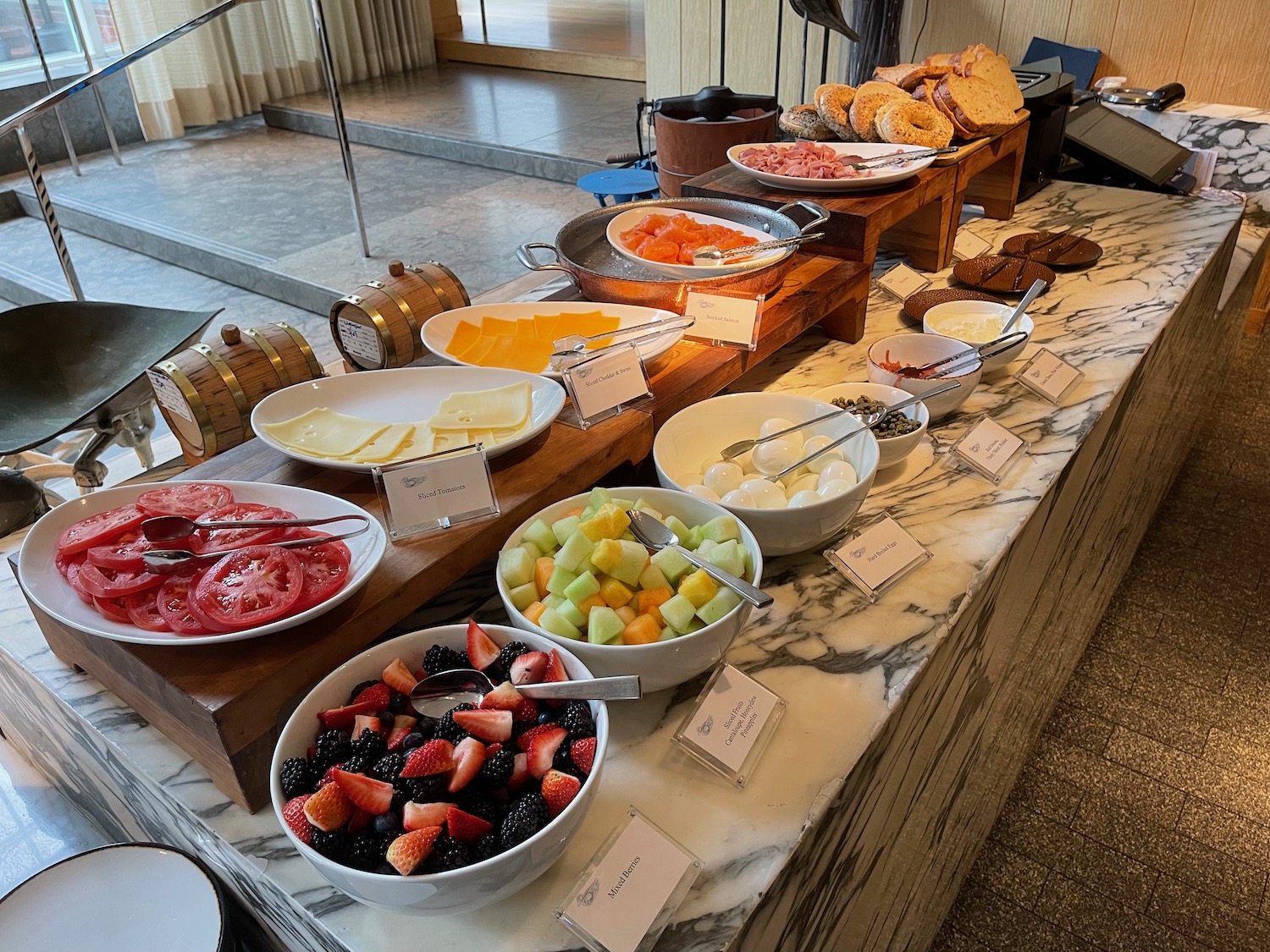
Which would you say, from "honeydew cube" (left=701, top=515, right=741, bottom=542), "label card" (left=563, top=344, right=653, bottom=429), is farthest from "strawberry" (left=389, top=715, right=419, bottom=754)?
"label card" (left=563, top=344, right=653, bottom=429)

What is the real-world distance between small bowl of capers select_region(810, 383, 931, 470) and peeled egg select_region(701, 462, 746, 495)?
0.68ft

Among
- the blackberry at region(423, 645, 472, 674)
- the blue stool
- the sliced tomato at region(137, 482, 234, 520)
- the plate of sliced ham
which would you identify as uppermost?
the plate of sliced ham

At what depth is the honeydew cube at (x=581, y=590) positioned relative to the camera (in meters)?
0.84

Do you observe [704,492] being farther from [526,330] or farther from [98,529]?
[98,529]

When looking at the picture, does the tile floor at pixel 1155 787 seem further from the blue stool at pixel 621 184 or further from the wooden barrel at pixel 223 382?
the blue stool at pixel 621 184

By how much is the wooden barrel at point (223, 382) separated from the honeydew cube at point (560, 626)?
21.8 inches

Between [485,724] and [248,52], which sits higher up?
[485,724]

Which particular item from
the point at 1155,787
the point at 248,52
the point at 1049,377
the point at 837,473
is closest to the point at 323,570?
the point at 837,473

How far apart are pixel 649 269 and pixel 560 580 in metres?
0.65

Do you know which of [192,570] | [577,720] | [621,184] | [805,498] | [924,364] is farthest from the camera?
[621,184]

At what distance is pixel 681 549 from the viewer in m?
0.89

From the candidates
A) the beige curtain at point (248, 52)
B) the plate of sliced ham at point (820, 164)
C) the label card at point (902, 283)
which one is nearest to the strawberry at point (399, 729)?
the plate of sliced ham at point (820, 164)

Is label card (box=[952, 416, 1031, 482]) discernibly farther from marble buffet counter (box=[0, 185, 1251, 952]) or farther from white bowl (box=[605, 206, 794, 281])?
white bowl (box=[605, 206, 794, 281])

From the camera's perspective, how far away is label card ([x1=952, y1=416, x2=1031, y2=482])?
1268mm
